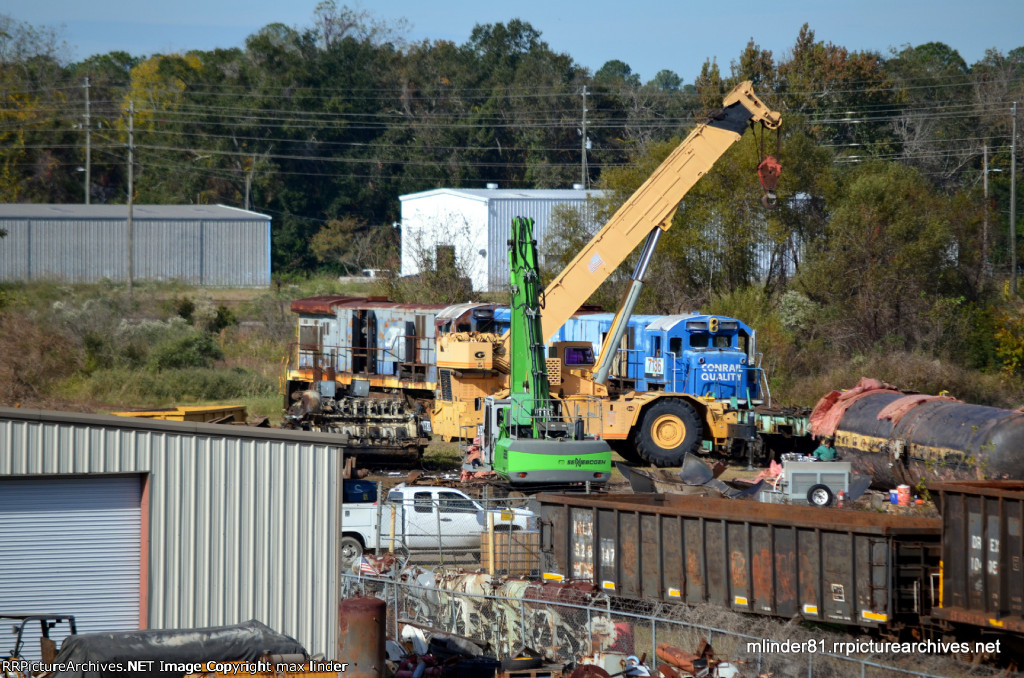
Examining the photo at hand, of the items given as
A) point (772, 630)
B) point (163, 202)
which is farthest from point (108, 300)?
point (772, 630)

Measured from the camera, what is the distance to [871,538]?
40.2 ft

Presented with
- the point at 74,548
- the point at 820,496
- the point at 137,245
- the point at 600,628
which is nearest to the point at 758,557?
the point at 600,628

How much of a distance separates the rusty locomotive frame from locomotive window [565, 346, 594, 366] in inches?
457

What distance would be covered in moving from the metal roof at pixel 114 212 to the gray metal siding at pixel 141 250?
23 cm

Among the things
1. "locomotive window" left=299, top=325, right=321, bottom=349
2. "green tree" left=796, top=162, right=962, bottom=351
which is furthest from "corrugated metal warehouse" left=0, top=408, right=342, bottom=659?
"green tree" left=796, top=162, right=962, bottom=351

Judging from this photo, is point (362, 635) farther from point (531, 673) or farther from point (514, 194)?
point (514, 194)

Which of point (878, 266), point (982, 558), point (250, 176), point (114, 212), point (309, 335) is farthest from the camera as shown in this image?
point (250, 176)

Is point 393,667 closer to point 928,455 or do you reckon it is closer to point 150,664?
point 150,664

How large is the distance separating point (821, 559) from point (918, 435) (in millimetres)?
8485

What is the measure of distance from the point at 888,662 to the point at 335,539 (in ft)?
20.2

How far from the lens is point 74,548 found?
11562 millimetres

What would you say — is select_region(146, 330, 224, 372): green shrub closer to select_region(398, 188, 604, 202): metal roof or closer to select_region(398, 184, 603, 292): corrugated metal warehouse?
select_region(398, 184, 603, 292): corrugated metal warehouse

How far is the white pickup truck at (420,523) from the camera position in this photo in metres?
17.0

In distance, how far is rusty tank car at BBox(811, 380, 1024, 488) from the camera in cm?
1784
